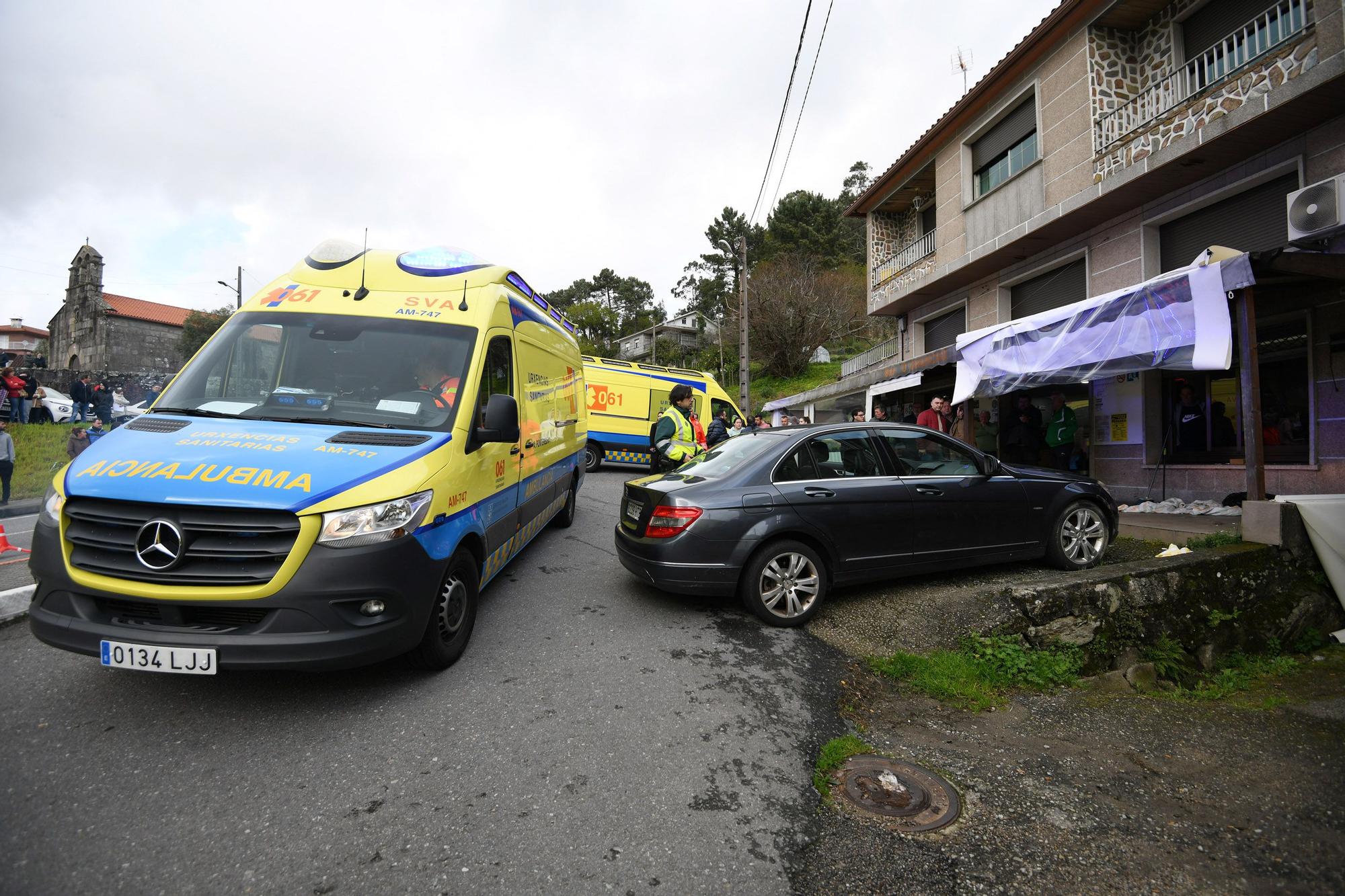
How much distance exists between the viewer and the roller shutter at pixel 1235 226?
7898 mm

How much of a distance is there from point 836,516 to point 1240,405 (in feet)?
25.3

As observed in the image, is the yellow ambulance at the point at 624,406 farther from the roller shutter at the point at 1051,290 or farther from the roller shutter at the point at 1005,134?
the roller shutter at the point at 1005,134

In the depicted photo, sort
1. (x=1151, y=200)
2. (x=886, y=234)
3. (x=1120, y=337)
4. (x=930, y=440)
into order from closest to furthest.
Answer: (x=930, y=440) < (x=1120, y=337) < (x=1151, y=200) < (x=886, y=234)

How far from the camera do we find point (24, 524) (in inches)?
325

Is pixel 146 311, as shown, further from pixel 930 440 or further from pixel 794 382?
pixel 930 440

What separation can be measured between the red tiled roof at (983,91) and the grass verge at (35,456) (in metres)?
18.6

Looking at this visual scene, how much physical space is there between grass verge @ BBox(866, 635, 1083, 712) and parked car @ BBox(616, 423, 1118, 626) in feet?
2.55

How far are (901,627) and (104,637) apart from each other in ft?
14.9

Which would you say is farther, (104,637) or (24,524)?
(24,524)

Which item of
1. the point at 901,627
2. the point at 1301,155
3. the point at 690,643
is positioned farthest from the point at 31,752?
the point at 1301,155

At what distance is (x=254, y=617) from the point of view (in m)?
2.75

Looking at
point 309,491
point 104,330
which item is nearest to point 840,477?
point 309,491

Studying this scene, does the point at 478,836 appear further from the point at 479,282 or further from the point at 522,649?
the point at 479,282

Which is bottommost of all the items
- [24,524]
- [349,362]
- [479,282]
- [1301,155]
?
Answer: [24,524]
